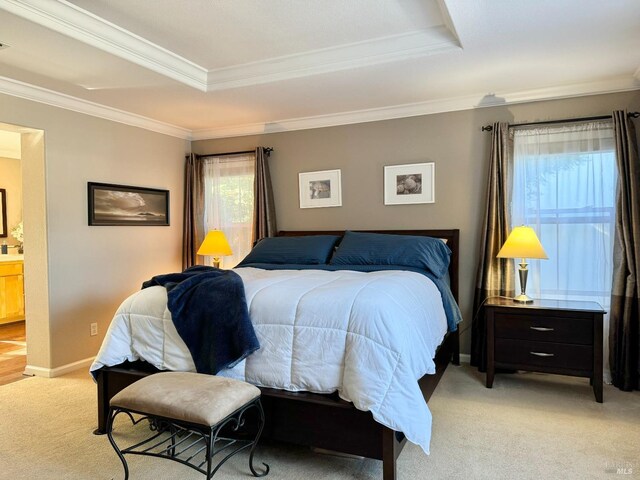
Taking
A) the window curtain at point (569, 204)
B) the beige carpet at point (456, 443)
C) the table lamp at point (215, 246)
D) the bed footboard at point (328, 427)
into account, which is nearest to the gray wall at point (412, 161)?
the window curtain at point (569, 204)

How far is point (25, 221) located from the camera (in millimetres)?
3811

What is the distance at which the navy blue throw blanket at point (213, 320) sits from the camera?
2.28 m

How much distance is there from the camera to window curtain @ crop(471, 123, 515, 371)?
377 centimetres

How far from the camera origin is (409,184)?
166 inches

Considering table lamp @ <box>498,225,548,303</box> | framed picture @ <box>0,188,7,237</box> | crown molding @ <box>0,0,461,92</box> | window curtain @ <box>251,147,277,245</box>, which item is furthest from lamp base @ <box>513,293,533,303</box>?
framed picture @ <box>0,188,7,237</box>

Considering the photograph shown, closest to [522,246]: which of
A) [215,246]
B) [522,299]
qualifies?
[522,299]

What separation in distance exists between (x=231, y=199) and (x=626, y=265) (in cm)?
376

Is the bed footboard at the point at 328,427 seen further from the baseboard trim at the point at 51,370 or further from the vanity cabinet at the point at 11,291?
the vanity cabinet at the point at 11,291

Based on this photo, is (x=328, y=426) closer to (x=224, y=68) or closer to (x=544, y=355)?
(x=544, y=355)

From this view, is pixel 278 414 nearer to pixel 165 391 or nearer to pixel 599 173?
pixel 165 391

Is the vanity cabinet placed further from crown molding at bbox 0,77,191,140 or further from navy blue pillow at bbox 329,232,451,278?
navy blue pillow at bbox 329,232,451,278

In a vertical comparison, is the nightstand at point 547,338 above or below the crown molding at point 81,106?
below

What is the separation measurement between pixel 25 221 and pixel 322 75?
2.80 m

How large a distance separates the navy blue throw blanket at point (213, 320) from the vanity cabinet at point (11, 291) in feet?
14.5
